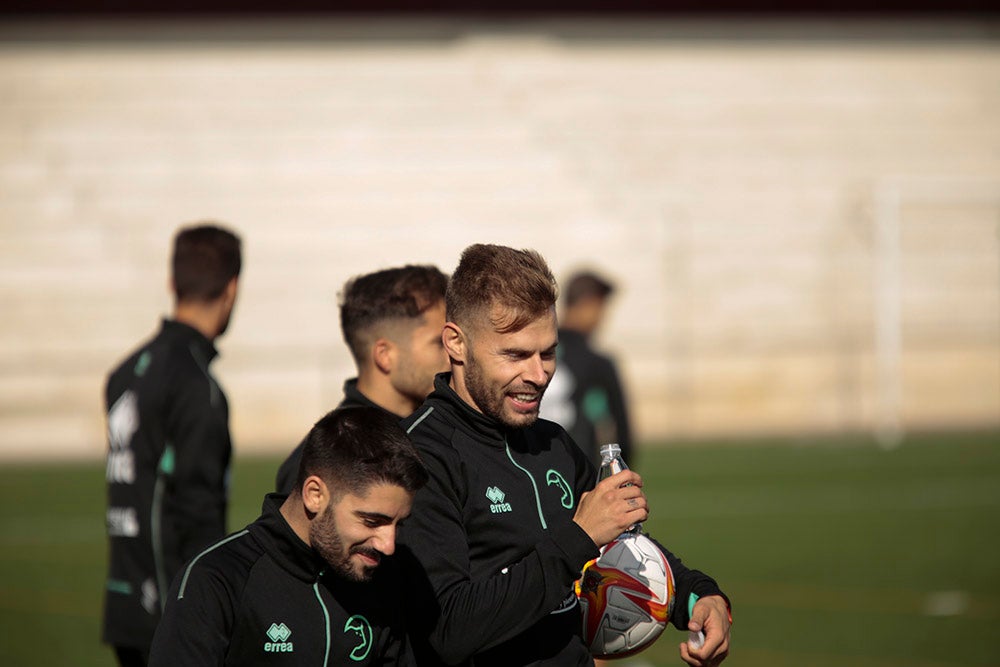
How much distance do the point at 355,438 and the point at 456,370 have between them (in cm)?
42

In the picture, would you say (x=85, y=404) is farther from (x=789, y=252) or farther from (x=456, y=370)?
(x=456, y=370)

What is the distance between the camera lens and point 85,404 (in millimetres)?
22188

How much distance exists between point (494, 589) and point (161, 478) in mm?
2113

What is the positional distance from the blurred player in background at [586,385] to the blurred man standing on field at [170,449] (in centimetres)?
355

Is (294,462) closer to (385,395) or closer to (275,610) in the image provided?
(385,395)

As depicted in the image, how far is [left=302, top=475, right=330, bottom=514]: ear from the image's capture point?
11.2 ft

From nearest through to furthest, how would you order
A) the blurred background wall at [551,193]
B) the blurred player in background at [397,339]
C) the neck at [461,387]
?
the neck at [461,387], the blurred player in background at [397,339], the blurred background wall at [551,193]

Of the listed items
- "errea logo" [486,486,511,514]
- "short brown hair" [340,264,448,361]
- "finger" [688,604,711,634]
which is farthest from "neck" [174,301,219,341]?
"finger" [688,604,711,634]

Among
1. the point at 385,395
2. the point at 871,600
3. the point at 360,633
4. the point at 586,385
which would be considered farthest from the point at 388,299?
the point at 871,600

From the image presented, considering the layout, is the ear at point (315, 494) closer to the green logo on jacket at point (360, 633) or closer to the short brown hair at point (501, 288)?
the green logo on jacket at point (360, 633)

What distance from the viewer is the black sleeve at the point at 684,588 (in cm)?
388

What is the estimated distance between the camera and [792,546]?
1270 centimetres

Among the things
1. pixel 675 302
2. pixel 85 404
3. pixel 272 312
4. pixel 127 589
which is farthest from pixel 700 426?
pixel 127 589

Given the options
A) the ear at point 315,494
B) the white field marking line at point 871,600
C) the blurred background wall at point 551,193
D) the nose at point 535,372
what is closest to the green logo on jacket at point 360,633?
the ear at point 315,494
